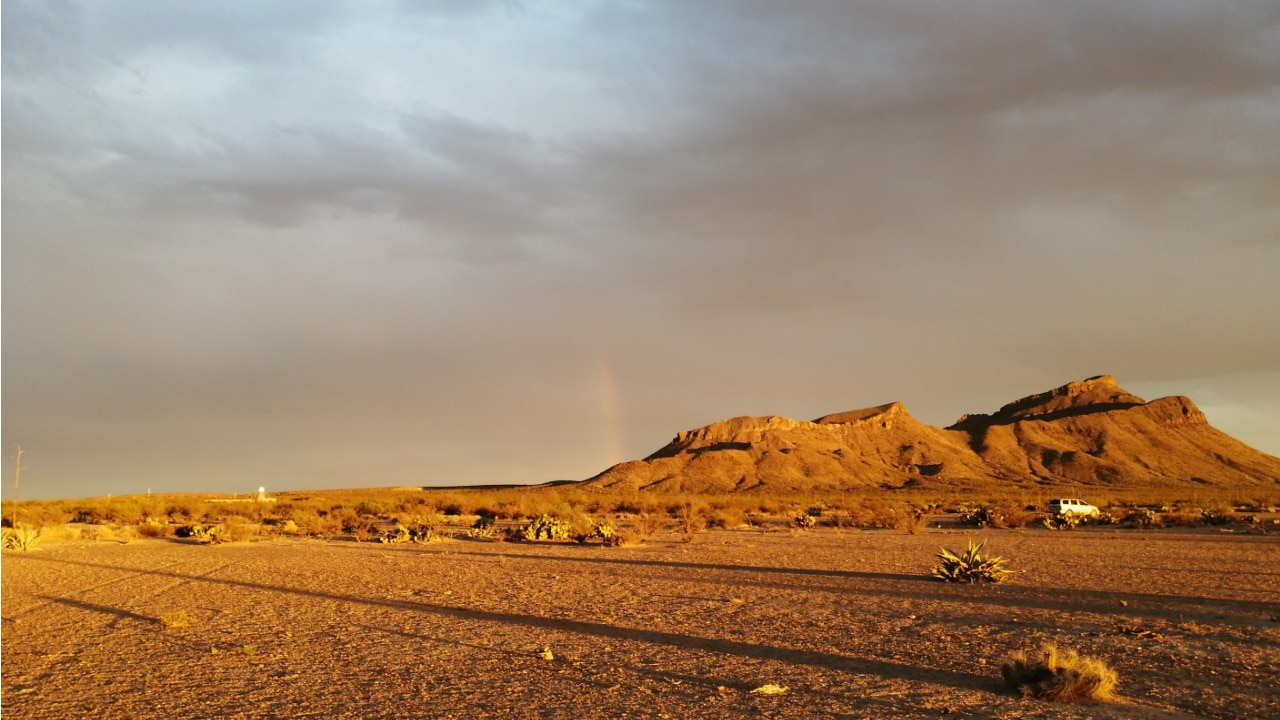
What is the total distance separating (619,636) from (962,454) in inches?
5547

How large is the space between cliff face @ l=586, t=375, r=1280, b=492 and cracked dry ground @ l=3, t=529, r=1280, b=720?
102 metres

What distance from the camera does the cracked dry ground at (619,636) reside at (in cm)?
915

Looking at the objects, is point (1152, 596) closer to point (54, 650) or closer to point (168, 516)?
point (54, 650)

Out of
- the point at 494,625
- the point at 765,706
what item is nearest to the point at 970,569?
the point at 494,625

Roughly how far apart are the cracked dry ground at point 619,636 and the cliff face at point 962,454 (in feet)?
336

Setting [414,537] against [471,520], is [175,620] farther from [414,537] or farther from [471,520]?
[471,520]

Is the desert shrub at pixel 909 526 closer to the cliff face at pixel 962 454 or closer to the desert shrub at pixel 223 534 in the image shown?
the desert shrub at pixel 223 534

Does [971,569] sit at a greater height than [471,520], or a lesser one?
lesser


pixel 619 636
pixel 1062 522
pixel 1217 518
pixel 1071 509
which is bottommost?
pixel 619 636

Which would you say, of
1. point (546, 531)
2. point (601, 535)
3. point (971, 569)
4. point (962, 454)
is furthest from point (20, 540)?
point (962, 454)

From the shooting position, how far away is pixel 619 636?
12805 mm

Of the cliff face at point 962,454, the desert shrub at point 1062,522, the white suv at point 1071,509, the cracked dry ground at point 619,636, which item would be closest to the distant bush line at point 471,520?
the desert shrub at point 1062,522

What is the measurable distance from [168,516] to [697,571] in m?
43.1

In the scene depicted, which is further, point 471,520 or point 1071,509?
point 471,520
